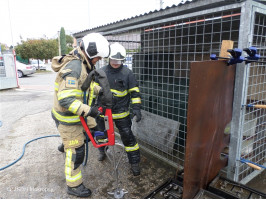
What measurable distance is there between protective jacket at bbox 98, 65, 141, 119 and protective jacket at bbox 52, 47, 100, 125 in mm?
538

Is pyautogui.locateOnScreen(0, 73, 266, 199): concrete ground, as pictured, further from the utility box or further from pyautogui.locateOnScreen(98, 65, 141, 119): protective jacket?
the utility box

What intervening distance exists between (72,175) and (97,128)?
2.82 ft

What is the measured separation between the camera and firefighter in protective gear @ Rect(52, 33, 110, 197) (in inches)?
94.5

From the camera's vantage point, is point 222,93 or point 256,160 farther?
point 256,160

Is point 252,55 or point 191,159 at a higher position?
point 252,55

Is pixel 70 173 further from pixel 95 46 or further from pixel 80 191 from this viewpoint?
pixel 95 46

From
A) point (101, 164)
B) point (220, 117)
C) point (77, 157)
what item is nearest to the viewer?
point (220, 117)

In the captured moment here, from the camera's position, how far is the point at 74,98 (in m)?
2.42

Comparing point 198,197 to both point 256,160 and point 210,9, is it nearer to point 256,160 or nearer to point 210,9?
point 256,160

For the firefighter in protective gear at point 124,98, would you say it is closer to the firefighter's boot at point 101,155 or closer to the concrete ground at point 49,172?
the concrete ground at point 49,172

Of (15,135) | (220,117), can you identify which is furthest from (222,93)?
(15,135)

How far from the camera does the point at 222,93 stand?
220 centimetres

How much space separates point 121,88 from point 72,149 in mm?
1238

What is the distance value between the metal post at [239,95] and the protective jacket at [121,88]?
145 cm
